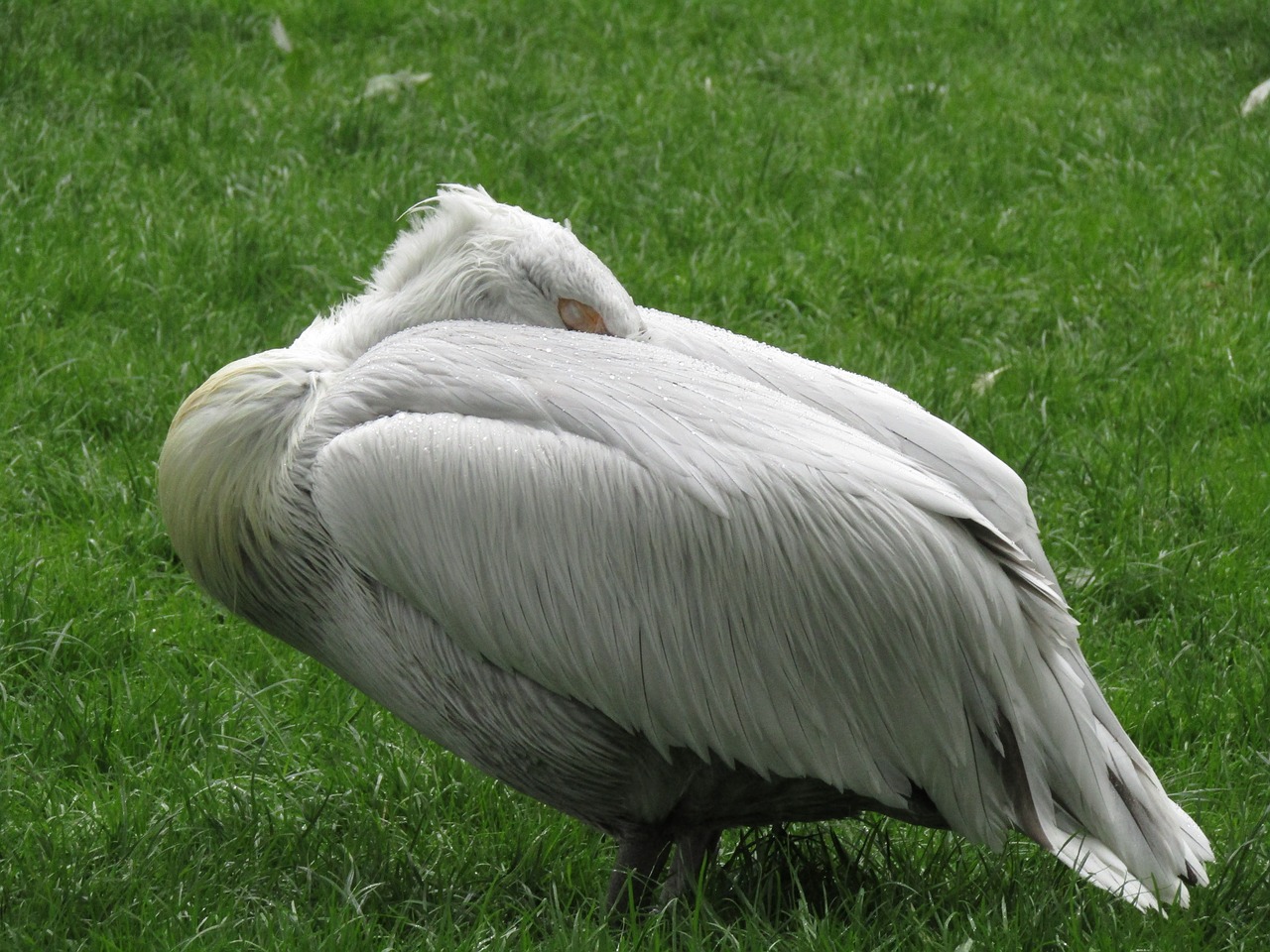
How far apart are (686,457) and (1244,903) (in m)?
1.30

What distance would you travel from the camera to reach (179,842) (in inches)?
127

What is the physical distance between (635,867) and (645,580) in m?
0.61

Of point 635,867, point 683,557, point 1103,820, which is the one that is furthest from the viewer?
point 635,867

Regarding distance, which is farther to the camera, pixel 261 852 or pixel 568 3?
pixel 568 3

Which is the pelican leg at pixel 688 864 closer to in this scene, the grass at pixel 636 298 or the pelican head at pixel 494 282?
the grass at pixel 636 298

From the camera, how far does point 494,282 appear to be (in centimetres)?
315

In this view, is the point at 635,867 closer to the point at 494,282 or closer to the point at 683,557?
the point at 683,557

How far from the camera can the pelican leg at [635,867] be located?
310 centimetres

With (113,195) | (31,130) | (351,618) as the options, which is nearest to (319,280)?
(113,195)

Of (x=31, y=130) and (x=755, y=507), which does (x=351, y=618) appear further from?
(x=31, y=130)

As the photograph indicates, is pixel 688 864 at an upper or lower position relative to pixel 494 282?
lower

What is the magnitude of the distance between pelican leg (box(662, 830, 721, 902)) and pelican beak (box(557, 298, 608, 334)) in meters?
0.94

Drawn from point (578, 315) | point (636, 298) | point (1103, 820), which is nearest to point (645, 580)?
point (578, 315)

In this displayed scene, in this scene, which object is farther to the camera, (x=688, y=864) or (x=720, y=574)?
(x=688, y=864)
